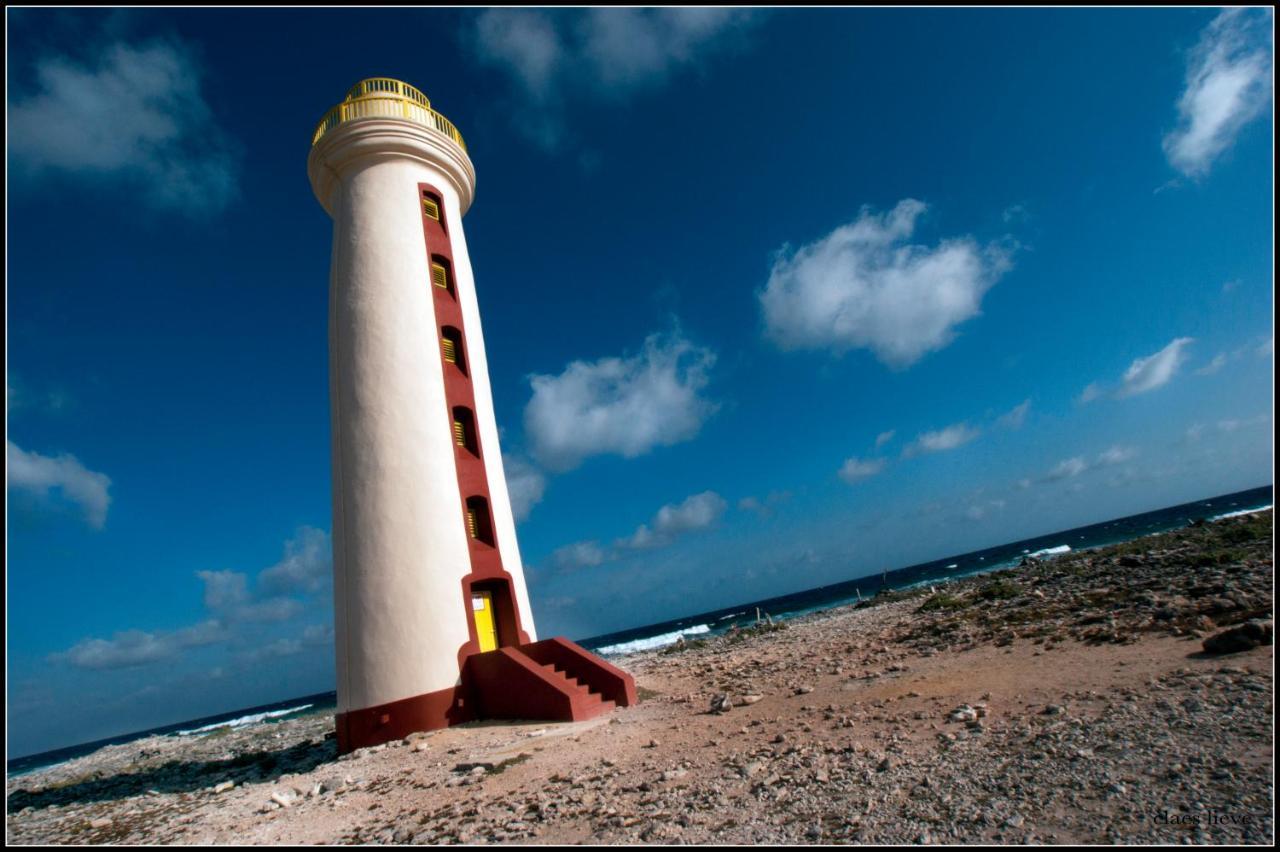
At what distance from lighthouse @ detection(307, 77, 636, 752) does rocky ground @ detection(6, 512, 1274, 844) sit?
1.00 meters

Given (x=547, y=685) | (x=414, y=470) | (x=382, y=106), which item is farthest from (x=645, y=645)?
(x=382, y=106)

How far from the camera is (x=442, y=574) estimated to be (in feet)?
41.1

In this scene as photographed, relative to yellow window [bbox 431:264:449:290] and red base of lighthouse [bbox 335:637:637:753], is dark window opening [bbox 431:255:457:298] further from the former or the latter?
red base of lighthouse [bbox 335:637:637:753]

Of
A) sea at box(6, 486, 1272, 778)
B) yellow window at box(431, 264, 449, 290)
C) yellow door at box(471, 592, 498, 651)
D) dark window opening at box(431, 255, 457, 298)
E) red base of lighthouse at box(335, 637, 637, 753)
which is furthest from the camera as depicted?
sea at box(6, 486, 1272, 778)

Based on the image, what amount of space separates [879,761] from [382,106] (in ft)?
58.6

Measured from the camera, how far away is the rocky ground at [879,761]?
459cm

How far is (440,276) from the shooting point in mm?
15898

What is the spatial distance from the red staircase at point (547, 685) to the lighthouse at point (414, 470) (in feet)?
0.10

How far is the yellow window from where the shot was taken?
15617 millimetres

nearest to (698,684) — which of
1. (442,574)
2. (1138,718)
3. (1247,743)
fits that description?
(442,574)

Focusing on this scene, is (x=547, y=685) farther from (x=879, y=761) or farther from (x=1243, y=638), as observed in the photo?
(x=1243, y=638)

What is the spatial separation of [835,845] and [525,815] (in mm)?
3198

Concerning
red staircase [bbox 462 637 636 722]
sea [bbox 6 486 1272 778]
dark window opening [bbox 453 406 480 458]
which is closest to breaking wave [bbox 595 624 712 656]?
sea [bbox 6 486 1272 778]

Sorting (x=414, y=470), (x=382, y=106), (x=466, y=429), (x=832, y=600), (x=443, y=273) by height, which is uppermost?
(x=382, y=106)
